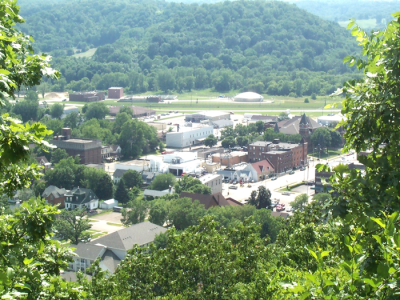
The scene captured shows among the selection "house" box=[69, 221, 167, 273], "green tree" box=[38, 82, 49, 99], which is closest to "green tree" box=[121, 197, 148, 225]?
"house" box=[69, 221, 167, 273]

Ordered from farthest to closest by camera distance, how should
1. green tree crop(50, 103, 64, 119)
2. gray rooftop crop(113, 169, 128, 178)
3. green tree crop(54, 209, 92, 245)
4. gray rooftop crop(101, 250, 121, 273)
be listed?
green tree crop(50, 103, 64, 119)
gray rooftop crop(113, 169, 128, 178)
green tree crop(54, 209, 92, 245)
gray rooftop crop(101, 250, 121, 273)

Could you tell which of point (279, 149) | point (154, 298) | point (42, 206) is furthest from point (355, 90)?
point (279, 149)

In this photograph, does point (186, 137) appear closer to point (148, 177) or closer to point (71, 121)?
point (71, 121)

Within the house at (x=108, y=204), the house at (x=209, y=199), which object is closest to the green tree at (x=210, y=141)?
the house at (x=108, y=204)

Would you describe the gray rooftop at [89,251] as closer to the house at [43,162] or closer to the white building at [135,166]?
the white building at [135,166]

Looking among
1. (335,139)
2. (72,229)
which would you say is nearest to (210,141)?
(335,139)

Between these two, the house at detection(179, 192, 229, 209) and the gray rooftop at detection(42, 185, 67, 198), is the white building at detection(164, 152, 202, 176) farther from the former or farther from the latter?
the house at detection(179, 192, 229, 209)
